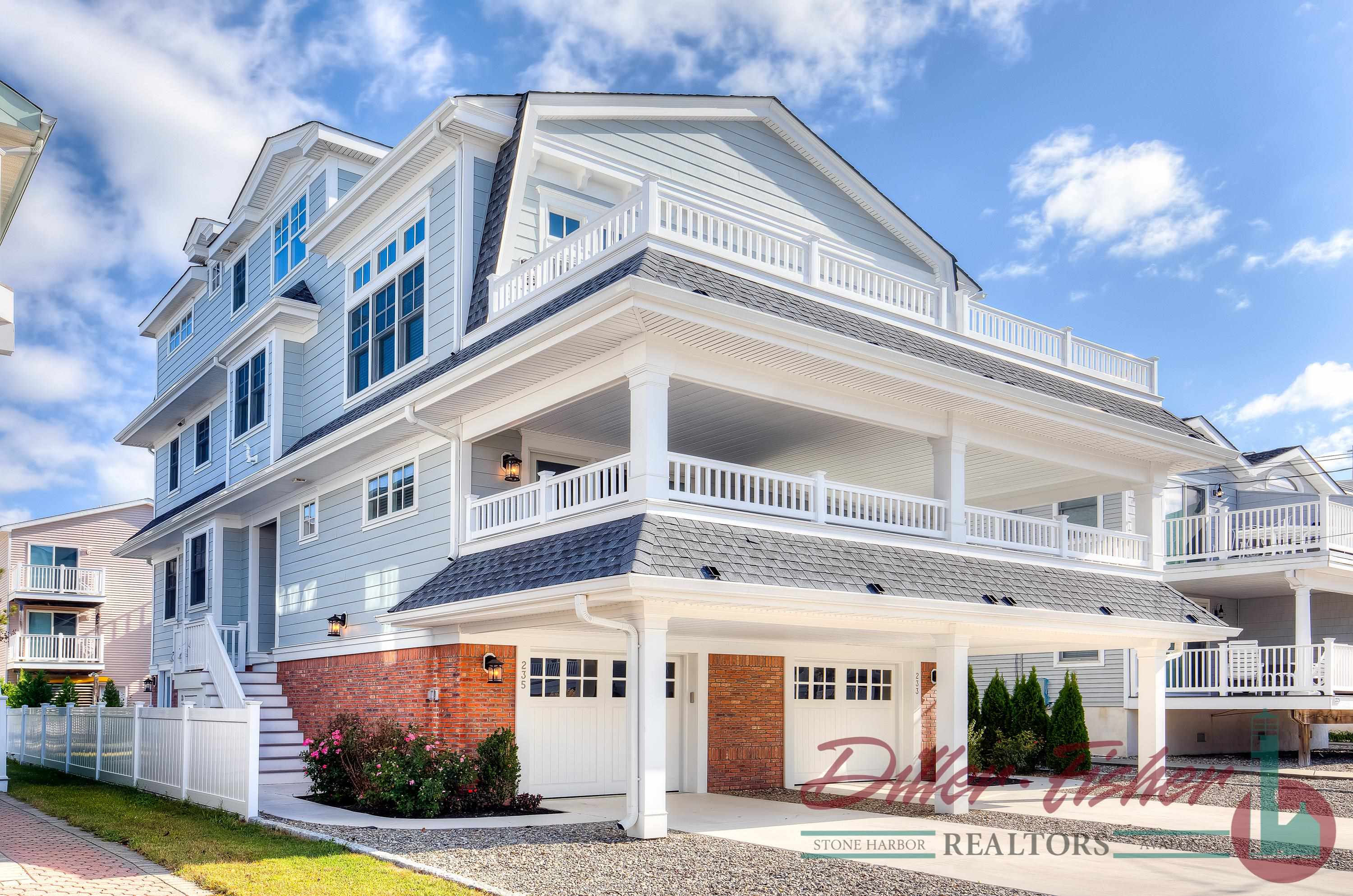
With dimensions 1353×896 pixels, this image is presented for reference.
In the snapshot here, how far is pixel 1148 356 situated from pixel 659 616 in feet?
38.3

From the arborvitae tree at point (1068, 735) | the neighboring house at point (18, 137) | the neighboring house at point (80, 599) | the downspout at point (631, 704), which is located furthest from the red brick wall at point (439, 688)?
the neighboring house at point (80, 599)

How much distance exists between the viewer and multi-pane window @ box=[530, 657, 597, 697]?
15.3m

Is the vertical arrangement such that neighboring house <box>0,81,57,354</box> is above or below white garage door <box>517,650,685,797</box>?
above

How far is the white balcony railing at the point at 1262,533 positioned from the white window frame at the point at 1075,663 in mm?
2863

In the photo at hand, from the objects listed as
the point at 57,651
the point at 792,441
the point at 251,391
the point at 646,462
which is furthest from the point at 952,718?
the point at 57,651

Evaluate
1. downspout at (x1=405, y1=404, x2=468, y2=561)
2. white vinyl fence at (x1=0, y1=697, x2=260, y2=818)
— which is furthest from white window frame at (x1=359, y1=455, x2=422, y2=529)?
white vinyl fence at (x1=0, y1=697, x2=260, y2=818)

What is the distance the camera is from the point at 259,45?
2367 cm

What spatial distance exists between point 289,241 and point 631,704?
1424 centimetres

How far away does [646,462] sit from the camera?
39.0 ft

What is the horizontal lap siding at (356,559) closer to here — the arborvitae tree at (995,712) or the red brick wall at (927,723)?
the red brick wall at (927,723)

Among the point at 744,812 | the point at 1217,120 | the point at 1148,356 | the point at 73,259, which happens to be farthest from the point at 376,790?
the point at 73,259

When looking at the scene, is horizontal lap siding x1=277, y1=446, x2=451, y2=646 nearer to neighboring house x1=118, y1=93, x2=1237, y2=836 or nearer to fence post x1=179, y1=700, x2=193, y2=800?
neighboring house x1=118, y1=93, x2=1237, y2=836

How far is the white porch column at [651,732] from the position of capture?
36.9 feet

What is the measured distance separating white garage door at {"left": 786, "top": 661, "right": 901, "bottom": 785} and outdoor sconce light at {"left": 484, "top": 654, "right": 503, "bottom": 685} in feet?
17.4
